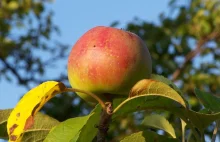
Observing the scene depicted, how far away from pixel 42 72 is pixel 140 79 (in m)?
4.20

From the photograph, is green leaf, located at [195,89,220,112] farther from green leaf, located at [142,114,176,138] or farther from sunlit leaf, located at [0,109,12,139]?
sunlit leaf, located at [0,109,12,139]

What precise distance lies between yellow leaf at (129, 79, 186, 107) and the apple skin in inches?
2.1

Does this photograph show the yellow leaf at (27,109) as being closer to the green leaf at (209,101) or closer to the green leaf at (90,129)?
the green leaf at (90,129)

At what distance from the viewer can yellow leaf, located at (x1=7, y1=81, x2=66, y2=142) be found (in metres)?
0.77

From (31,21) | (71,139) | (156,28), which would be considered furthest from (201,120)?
(31,21)

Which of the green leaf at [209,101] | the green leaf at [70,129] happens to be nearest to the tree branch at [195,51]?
the green leaf at [209,101]

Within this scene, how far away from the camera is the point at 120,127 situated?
4.05m

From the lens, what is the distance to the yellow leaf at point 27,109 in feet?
2.52

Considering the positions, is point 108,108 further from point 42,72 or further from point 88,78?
point 42,72

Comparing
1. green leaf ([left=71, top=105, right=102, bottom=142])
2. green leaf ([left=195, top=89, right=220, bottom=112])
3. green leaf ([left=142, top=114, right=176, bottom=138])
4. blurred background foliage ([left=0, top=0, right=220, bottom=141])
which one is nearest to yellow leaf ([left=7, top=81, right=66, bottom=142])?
green leaf ([left=71, top=105, right=102, bottom=142])

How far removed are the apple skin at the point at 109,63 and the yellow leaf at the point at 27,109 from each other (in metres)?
0.09

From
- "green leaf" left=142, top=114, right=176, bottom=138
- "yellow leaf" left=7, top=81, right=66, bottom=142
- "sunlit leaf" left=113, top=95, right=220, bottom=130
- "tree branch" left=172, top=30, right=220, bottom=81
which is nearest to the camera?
"yellow leaf" left=7, top=81, right=66, bottom=142

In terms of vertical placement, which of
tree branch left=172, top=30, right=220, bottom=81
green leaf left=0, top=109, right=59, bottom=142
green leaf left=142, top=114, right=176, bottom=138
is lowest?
tree branch left=172, top=30, right=220, bottom=81

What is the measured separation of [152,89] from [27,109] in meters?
0.19
